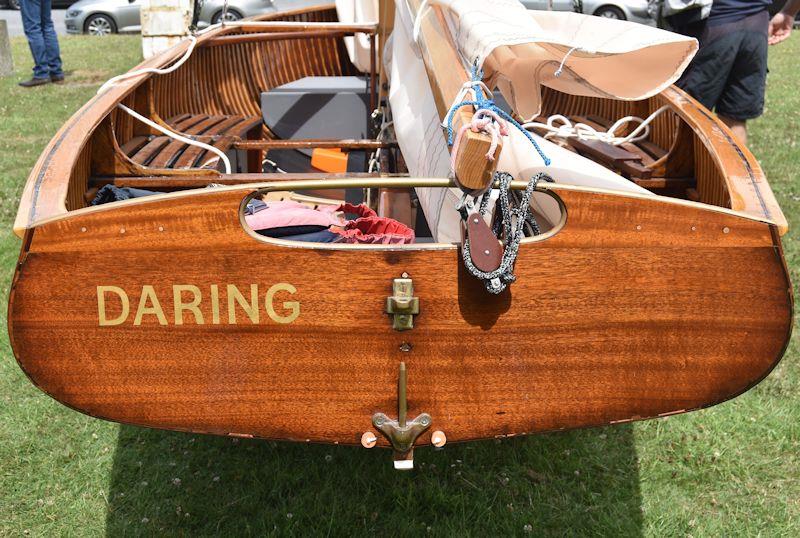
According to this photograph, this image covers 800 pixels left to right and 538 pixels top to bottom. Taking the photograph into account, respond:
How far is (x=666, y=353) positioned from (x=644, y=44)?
77 cm

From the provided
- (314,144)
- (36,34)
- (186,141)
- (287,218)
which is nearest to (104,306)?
(287,218)

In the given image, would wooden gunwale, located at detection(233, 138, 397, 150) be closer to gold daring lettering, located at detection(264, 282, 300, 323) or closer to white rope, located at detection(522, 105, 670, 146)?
white rope, located at detection(522, 105, 670, 146)

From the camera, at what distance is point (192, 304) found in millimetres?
1779

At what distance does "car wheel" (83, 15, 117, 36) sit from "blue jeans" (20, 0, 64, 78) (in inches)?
198

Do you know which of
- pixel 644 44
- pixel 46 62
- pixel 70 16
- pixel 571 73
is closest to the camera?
pixel 644 44

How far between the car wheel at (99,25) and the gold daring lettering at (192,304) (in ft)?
44.7

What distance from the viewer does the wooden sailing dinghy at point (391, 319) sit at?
1755mm

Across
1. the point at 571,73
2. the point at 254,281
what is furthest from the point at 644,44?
the point at 254,281

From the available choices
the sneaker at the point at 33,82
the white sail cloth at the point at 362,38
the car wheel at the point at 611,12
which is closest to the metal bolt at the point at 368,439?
the white sail cloth at the point at 362,38

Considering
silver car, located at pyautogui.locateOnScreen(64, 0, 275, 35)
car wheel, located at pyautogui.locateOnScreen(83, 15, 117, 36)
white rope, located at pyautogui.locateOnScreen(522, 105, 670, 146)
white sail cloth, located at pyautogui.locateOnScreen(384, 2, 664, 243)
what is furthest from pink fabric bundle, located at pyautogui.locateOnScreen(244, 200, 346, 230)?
car wheel, located at pyautogui.locateOnScreen(83, 15, 117, 36)

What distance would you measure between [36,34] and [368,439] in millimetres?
8590

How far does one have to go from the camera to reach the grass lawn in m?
2.58

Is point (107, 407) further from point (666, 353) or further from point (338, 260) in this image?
point (666, 353)

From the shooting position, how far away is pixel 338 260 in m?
1.76
